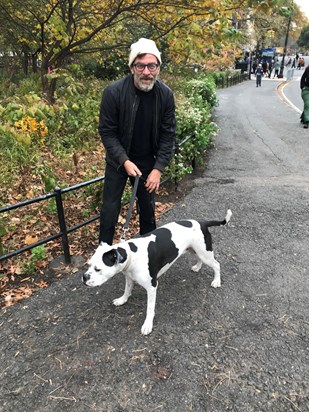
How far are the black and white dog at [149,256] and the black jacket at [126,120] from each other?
713 millimetres

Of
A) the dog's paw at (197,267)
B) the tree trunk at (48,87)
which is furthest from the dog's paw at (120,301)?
the tree trunk at (48,87)

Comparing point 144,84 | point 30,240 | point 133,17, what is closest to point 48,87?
point 133,17

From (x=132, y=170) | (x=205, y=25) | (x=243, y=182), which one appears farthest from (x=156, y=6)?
(x=132, y=170)

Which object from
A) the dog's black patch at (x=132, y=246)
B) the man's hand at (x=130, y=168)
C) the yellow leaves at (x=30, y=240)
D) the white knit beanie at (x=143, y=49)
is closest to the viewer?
the white knit beanie at (x=143, y=49)

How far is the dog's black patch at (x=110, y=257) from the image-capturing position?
2.59 m


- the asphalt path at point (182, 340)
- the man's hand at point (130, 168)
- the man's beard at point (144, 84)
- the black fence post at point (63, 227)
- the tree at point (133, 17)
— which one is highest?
the tree at point (133, 17)

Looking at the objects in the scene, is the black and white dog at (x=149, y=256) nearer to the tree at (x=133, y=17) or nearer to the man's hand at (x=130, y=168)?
the man's hand at (x=130, y=168)

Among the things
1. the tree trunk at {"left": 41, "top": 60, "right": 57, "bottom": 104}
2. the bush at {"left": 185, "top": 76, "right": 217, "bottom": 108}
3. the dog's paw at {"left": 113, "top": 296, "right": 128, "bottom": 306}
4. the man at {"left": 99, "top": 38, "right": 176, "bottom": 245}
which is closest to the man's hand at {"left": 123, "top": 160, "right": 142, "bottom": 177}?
the man at {"left": 99, "top": 38, "right": 176, "bottom": 245}

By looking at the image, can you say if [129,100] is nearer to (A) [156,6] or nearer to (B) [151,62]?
(B) [151,62]

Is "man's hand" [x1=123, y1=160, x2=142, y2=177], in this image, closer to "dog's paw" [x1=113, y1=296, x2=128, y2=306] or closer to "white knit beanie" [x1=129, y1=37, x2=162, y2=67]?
"white knit beanie" [x1=129, y1=37, x2=162, y2=67]

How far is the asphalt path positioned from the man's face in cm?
212

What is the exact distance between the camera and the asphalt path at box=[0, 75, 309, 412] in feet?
8.13

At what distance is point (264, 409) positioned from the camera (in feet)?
7.81

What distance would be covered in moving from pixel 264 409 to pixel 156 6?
20.6ft
